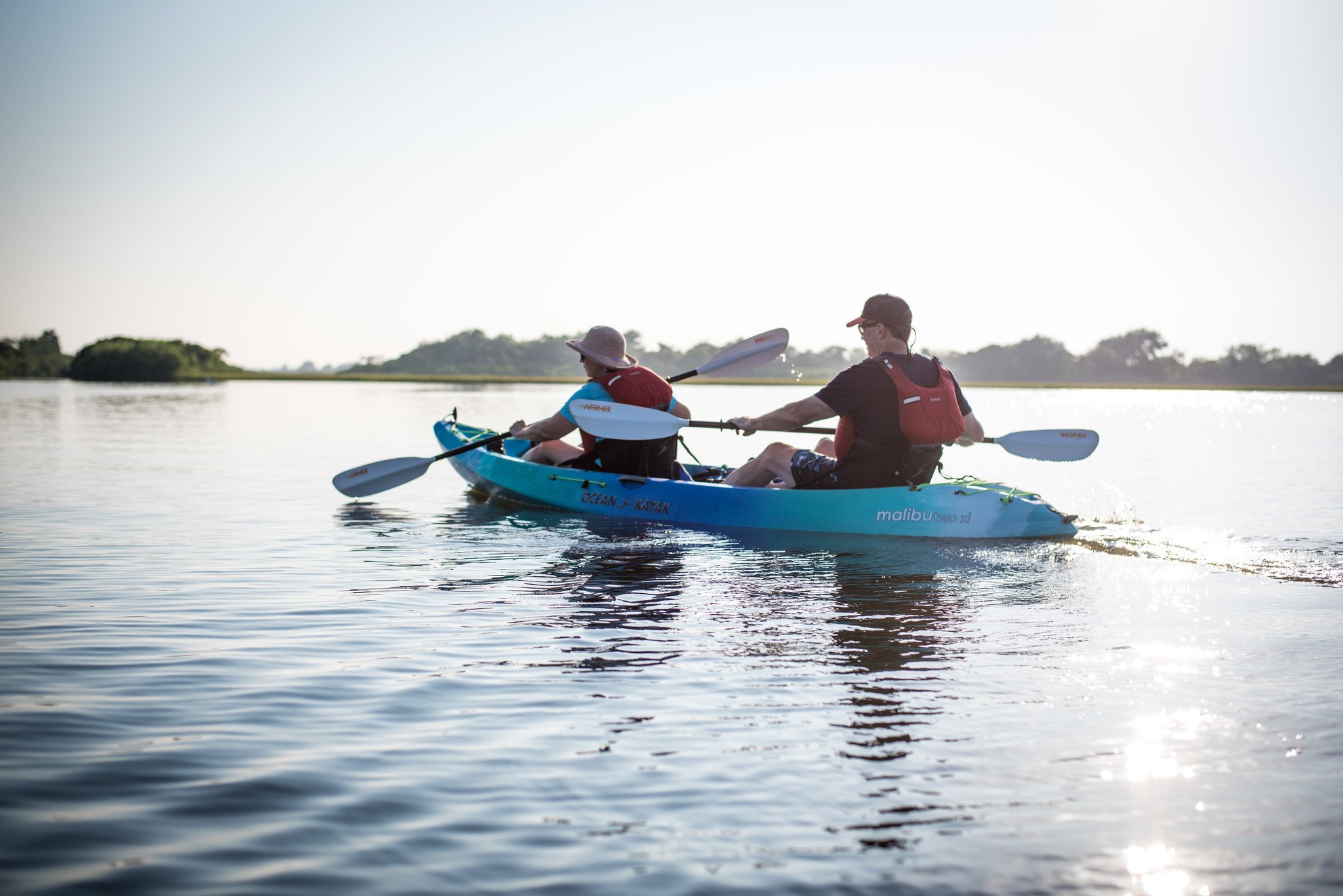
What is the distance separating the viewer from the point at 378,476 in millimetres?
12000

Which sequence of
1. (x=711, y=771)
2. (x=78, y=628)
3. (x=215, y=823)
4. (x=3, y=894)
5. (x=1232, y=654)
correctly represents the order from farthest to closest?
1. (x=78, y=628)
2. (x=1232, y=654)
3. (x=711, y=771)
4. (x=215, y=823)
5. (x=3, y=894)

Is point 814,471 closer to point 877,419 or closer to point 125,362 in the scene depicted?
point 877,419

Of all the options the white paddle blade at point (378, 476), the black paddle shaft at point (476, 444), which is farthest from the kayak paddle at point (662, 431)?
the white paddle blade at point (378, 476)

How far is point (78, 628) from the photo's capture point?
219 inches

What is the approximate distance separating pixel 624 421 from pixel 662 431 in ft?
1.12

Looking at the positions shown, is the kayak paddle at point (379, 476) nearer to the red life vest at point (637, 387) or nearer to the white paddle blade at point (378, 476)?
the white paddle blade at point (378, 476)

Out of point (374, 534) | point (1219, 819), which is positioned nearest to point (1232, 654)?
point (1219, 819)

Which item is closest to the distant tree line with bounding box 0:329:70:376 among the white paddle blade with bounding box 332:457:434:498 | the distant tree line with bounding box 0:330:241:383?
the distant tree line with bounding box 0:330:241:383

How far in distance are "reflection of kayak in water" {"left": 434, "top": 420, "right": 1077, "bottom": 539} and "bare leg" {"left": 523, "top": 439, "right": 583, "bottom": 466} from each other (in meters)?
0.27

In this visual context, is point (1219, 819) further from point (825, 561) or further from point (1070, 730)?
point (825, 561)

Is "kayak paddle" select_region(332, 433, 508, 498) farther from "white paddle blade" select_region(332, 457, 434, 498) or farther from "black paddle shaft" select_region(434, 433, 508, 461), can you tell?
"black paddle shaft" select_region(434, 433, 508, 461)

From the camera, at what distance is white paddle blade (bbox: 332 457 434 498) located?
1197 centimetres

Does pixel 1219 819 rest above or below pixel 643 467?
below

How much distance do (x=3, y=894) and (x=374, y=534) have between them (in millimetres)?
7104
